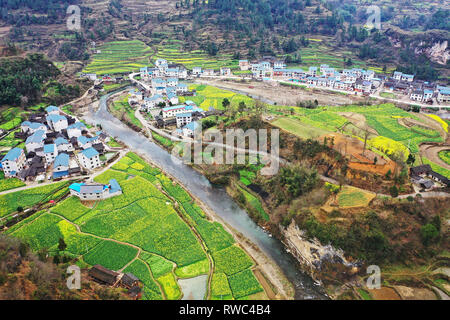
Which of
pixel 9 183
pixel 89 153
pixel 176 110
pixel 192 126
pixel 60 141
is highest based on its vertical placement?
pixel 176 110

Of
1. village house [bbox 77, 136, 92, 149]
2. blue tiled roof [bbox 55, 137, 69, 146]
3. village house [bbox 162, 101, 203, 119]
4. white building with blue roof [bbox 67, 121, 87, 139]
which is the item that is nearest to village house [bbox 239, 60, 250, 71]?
village house [bbox 162, 101, 203, 119]

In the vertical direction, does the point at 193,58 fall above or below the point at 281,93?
above

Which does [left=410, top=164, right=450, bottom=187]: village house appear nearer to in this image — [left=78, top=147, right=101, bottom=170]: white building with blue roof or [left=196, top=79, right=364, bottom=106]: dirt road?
[left=196, top=79, right=364, bottom=106]: dirt road

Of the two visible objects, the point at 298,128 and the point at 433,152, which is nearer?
the point at 433,152

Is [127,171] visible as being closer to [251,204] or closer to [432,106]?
[251,204]

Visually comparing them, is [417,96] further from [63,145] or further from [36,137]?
[36,137]

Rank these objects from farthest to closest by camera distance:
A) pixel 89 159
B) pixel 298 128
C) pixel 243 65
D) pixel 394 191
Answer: pixel 243 65, pixel 298 128, pixel 89 159, pixel 394 191

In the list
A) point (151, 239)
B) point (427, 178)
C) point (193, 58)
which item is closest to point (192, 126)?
point (151, 239)
